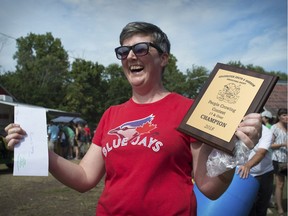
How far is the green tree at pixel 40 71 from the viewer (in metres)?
35.9

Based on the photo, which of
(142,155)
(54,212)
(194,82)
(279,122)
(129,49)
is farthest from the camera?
(194,82)

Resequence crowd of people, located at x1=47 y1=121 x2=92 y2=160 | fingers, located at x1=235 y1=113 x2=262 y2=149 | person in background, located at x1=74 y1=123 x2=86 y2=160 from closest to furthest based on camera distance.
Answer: fingers, located at x1=235 y1=113 x2=262 y2=149 → crowd of people, located at x1=47 y1=121 x2=92 y2=160 → person in background, located at x1=74 y1=123 x2=86 y2=160

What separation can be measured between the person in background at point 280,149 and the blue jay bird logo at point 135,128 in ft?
15.6

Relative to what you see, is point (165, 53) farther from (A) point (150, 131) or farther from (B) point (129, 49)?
(A) point (150, 131)

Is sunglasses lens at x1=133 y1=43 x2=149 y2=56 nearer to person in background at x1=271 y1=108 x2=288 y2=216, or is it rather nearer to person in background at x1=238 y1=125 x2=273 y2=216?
person in background at x1=238 y1=125 x2=273 y2=216

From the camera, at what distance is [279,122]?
6.12 metres

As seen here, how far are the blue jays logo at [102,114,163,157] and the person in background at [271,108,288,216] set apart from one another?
187 inches

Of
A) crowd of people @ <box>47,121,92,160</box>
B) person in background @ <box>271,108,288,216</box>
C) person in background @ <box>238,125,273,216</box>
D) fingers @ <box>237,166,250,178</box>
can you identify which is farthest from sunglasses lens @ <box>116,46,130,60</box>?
crowd of people @ <box>47,121,92,160</box>

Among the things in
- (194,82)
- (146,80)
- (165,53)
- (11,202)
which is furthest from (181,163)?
(194,82)

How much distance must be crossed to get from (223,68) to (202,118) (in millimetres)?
264

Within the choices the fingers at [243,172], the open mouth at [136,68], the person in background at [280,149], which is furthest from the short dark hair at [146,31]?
the person in background at [280,149]

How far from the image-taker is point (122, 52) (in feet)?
6.23

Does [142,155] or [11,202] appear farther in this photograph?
[11,202]

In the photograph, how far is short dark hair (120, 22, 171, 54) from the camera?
6.14 ft
